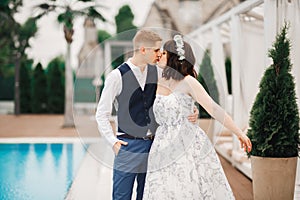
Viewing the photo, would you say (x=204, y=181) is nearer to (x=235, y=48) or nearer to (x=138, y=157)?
(x=138, y=157)

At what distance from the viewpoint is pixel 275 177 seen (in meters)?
4.35

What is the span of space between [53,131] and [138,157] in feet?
27.6

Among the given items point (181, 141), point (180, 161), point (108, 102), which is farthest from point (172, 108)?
point (108, 102)

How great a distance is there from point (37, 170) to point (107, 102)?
370 cm

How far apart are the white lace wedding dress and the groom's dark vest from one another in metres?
0.08

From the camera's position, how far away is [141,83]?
3.37m

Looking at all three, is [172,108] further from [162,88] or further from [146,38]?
[146,38]

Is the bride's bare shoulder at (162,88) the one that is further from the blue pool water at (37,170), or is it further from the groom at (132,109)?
the blue pool water at (37,170)

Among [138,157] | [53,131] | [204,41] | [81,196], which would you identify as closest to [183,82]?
[138,157]

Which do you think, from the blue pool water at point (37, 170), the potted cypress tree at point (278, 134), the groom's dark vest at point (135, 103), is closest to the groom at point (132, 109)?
the groom's dark vest at point (135, 103)

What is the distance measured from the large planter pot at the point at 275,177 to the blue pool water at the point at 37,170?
1780 mm

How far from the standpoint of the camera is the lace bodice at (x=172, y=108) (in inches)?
136

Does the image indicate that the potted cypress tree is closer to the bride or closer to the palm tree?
the bride

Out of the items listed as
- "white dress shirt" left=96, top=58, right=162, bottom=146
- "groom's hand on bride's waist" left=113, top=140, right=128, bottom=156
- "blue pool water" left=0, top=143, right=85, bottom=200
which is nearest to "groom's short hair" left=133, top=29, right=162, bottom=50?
"white dress shirt" left=96, top=58, right=162, bottom=146
